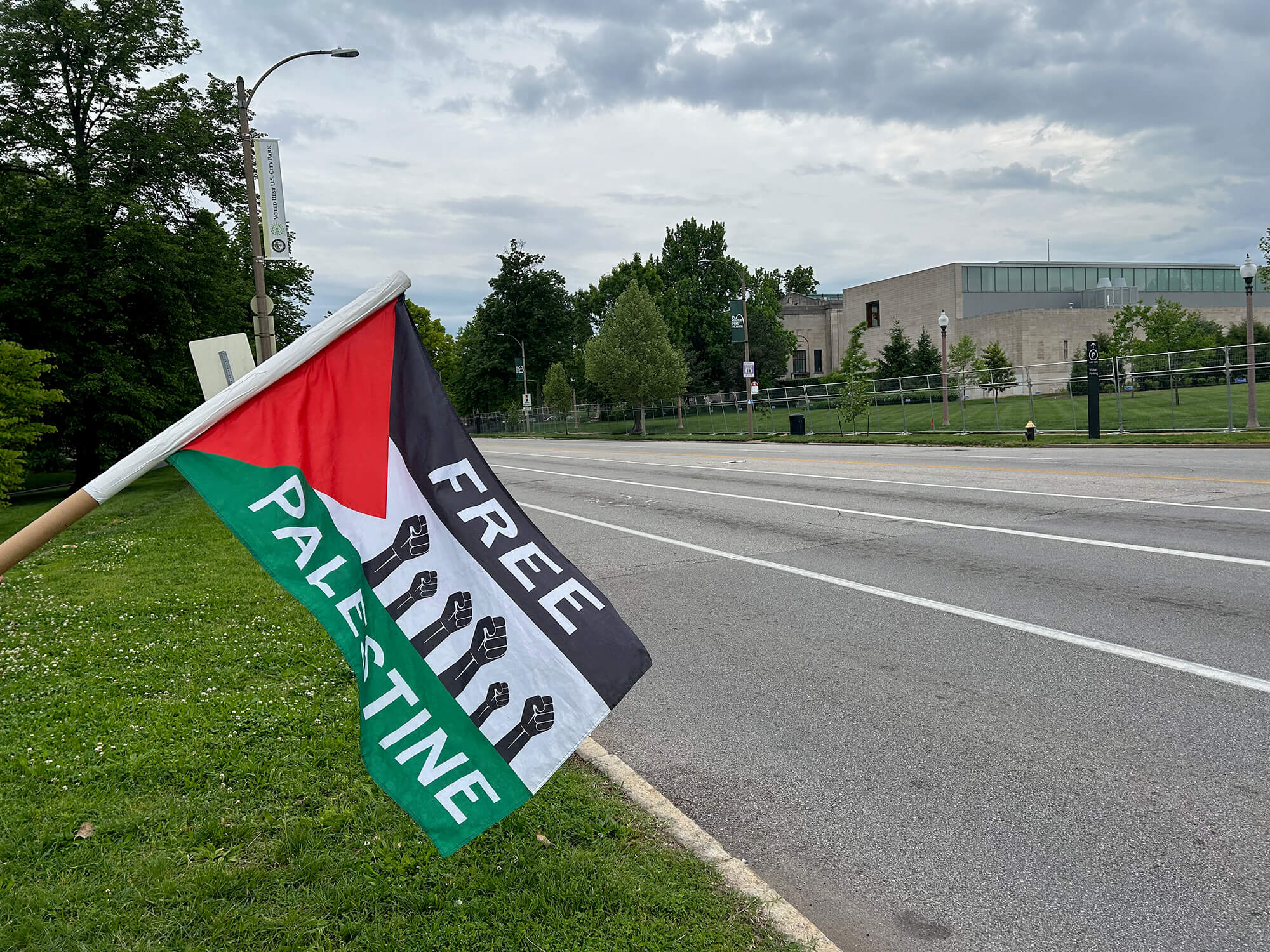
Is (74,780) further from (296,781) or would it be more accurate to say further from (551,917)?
(551,917)

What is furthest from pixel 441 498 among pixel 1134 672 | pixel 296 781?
pixel 1134 672

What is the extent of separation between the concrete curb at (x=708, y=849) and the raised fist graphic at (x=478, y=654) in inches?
52.4

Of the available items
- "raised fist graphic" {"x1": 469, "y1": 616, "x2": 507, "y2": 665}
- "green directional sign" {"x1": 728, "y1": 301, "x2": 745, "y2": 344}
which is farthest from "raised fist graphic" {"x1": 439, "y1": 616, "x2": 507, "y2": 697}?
"green directional sign" {"x1": 728, "y1": 301, "x2": 745, "y2": 344}

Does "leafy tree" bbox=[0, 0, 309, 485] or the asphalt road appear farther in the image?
"leafy tree" bbox=[0, 0, 309, 485]

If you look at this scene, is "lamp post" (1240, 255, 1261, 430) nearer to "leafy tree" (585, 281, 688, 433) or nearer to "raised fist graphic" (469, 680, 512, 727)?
"raised fist graphic" (469, 680, 512, 727)

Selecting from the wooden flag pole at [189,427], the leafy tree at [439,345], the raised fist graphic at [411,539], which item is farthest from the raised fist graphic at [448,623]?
the leafy tree at [439,345]

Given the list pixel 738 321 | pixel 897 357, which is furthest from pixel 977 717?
pixel 897 357

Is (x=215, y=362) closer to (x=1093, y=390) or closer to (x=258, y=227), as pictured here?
(x=258, y=227)

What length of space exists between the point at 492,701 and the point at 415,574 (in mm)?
468

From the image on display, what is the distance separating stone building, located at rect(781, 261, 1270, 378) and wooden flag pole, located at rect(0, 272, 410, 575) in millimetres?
64736

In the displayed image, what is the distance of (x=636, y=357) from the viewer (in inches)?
1999

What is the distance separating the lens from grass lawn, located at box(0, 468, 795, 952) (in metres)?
3.05

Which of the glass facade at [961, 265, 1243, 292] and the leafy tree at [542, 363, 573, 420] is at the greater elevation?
the glass facade at [961, 265, 1243, 292]

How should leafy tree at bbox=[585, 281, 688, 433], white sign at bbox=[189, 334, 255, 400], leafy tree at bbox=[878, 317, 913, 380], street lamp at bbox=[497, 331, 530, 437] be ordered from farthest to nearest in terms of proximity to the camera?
street lamp at bbox=[497, 331, 530, 437] < leafy tree at bbox=[878, 317, 913, 380] < leafy tree at bbox=[585, 281, 688, 433] < white sign at bbox=[189, 334, 255, 400]
